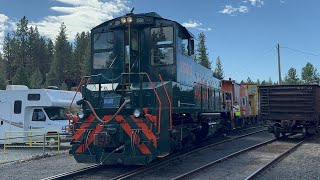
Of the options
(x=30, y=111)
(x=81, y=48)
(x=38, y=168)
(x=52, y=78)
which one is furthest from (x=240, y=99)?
(x=81, y=48)

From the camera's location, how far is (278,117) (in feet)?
54.3

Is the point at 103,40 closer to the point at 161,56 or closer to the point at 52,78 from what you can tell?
the point at 161,56

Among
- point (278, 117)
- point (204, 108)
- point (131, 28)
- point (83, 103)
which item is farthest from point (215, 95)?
point (83, 103)

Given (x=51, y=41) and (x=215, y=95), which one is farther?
(x=51, y=41)

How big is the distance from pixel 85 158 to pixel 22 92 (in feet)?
31.7

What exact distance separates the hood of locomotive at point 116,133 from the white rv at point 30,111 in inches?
318

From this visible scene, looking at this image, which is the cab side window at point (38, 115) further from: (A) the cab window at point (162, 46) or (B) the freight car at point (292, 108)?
(B) the freight car at point (292, 108)

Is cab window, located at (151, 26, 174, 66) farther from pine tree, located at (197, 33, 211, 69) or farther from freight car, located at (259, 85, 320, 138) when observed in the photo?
pine tree, located at (197, 33, 211, 69)

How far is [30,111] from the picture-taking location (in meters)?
16.8

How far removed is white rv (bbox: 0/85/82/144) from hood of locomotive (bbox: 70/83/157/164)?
8066 mm

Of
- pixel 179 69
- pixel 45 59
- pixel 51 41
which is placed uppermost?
pixel 51 41

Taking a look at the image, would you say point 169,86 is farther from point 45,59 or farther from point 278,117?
point 45,59

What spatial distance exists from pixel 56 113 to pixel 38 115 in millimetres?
845

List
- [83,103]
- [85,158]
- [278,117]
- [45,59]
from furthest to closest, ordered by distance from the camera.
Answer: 1. [45,59]
2. [278,117]
3. [83,103]
4. [85,158]
